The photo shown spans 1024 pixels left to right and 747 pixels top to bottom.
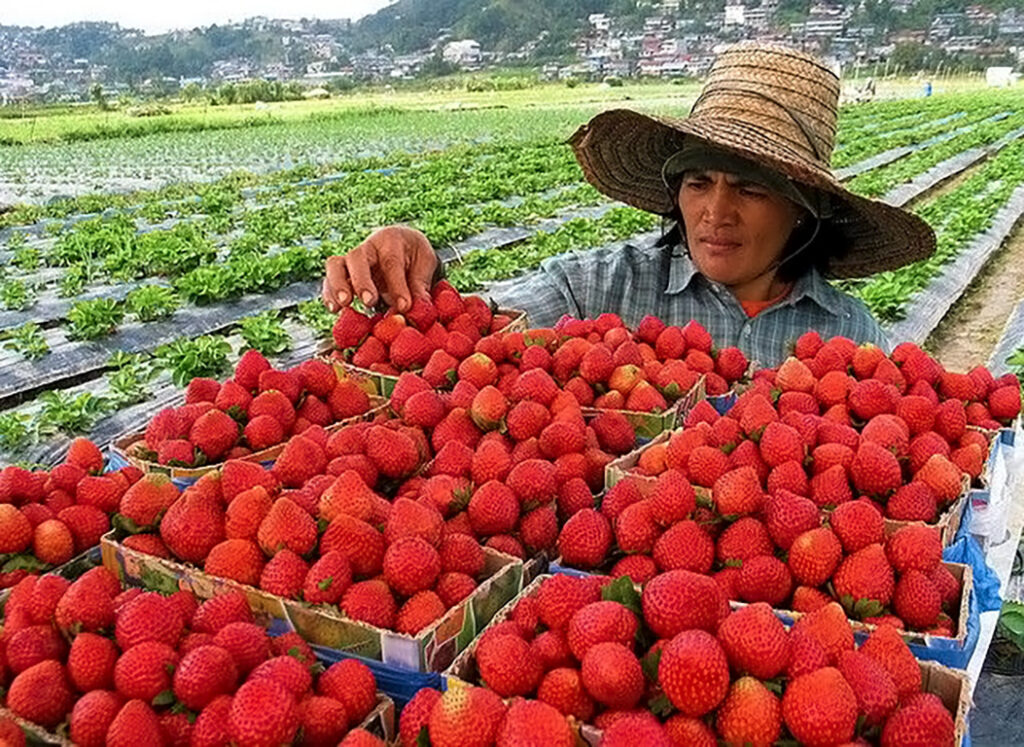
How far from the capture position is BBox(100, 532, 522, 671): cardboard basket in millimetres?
1502

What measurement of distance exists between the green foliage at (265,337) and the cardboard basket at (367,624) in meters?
4.84

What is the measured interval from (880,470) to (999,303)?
27.6 feet

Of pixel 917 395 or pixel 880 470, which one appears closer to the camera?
pixel 880 470

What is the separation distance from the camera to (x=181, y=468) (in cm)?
214

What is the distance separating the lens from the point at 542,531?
1870 mm

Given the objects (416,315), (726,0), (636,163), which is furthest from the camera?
(726,0)

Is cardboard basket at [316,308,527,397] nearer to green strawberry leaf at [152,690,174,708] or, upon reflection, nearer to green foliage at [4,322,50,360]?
green strawberry leaf at [152,690,174,708]

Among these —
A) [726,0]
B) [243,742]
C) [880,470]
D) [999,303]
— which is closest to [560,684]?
[243,742]

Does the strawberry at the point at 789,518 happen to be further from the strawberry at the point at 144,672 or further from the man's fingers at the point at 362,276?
the man's fingers at the point at 362,276

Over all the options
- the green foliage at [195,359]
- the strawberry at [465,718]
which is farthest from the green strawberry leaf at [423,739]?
the green foliage at [195,359]

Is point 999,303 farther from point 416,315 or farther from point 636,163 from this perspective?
point 416,315

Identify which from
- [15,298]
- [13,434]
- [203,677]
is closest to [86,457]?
[203,677]

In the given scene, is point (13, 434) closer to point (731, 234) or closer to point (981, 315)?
point (731, 234)

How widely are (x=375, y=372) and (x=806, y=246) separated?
164 centimetres
